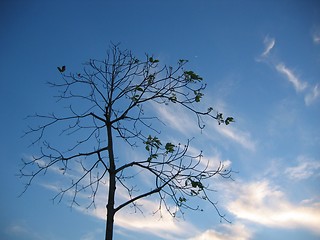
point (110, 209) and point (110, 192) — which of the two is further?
point (110, 192)

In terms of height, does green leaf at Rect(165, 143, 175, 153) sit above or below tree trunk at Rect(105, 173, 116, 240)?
above

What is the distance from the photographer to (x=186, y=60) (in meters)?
5.31

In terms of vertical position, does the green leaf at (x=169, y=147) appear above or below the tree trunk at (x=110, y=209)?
above

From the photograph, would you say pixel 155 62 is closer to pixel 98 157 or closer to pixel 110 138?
pixel 110 138

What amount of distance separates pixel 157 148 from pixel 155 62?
1561 mm

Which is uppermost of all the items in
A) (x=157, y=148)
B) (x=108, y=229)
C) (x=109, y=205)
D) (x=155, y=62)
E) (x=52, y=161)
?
(x=155, y=62)

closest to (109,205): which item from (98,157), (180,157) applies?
(98,157)

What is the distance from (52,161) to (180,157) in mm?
2157

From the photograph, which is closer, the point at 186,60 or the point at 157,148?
the point at 157,148

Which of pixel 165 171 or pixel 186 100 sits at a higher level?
pixel 186 100

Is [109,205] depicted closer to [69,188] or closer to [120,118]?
[69,188]

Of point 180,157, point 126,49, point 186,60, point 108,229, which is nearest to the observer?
point 108,229

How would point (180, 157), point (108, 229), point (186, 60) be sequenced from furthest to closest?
point (186, 60), point (180, 157), point (108, 229)

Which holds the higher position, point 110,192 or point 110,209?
point 110,192
